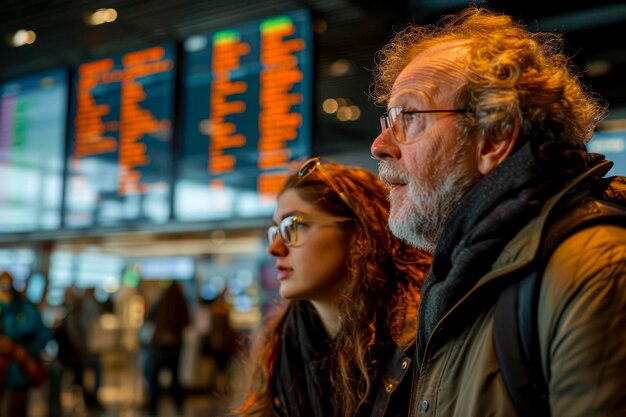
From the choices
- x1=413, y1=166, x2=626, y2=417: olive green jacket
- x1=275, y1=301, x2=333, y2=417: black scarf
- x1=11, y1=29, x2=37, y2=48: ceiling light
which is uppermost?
x1=11, y1=29, x2=37, y2=48: ceiling light

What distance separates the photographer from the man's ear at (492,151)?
1.26 metres

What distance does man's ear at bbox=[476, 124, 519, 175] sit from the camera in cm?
126

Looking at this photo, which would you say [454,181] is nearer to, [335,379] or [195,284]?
[335,379]

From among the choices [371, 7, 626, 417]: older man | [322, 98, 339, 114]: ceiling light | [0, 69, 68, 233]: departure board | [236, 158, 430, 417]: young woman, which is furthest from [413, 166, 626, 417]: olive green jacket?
[322, 98, 339, 114]: ceiling light

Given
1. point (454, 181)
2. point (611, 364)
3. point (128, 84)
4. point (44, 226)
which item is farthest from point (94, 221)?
point (611, 364)

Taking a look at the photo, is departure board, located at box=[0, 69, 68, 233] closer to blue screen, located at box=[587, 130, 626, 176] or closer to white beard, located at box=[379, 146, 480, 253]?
blue screen, located at box=[587, 130, 626, 176]

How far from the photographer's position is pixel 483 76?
1.29m

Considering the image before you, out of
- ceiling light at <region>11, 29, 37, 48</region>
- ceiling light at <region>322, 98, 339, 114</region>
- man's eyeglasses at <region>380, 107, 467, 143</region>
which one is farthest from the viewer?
ceiling light at <region>322, 98, 339, 114</region>

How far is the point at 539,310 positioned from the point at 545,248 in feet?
0.32

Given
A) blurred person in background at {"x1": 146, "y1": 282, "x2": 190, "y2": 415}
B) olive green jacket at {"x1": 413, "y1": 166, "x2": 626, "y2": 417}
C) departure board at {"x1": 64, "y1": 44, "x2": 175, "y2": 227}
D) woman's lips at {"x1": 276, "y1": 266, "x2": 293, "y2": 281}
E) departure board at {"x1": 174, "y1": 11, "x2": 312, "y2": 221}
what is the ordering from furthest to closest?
1. blurred person in background at {"x1": 146, "y1": 282, "x2": 190, "y2": 415}
2. departure board at {"x1": 64, "y1": 44, "x2": 175, "y2": 227}
3. departure board at {"x1": 174, "y1": 11, "x2": 312, "y2": 221}
4. woman's lips at {"x1": 276, "y1": 266, "x2": 293, "y2": 281}
5. olive green jacket at {"x1": 413, "y1": 166, "x2": 626, "y2": 417}

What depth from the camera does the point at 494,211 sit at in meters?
1.14

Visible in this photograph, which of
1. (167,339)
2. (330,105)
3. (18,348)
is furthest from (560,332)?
(167,339)

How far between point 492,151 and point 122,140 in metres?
4.68

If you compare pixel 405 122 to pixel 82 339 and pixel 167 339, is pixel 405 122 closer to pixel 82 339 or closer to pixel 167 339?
pixel 167 339
